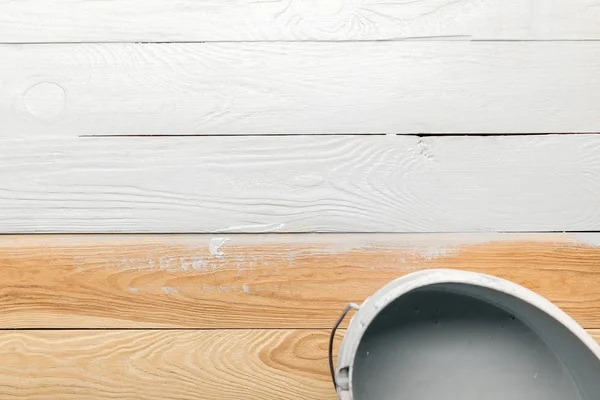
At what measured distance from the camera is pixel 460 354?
521mm

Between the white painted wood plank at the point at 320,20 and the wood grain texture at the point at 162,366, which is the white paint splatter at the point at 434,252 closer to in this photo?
the wood grain texture at the point at 162,366

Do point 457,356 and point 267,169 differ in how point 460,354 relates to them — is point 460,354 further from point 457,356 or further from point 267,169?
point 267,169

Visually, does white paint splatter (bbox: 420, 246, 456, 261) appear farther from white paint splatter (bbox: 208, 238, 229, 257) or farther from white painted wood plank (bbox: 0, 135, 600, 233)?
white paint splatter (bbox: 208, 238, 229, 257)

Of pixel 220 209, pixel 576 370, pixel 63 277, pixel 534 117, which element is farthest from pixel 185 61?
pixel 576 370

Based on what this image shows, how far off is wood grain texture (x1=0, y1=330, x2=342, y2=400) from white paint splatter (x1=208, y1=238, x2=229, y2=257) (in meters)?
0.09

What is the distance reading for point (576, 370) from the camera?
0.51m

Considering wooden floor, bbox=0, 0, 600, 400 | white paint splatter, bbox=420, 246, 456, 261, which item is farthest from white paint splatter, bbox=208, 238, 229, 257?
white paint splatter, bbox=420, 246, 456, 261

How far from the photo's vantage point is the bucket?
509mm

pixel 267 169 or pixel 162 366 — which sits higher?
pixel 267 169

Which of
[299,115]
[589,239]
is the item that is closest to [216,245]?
[299,115]

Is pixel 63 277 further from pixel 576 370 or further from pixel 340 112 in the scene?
pixel 576 370

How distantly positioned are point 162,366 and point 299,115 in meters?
0.33

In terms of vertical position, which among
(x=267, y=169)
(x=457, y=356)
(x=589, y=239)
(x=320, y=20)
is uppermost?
(x=320, y=20)

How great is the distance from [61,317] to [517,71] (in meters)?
0.60
